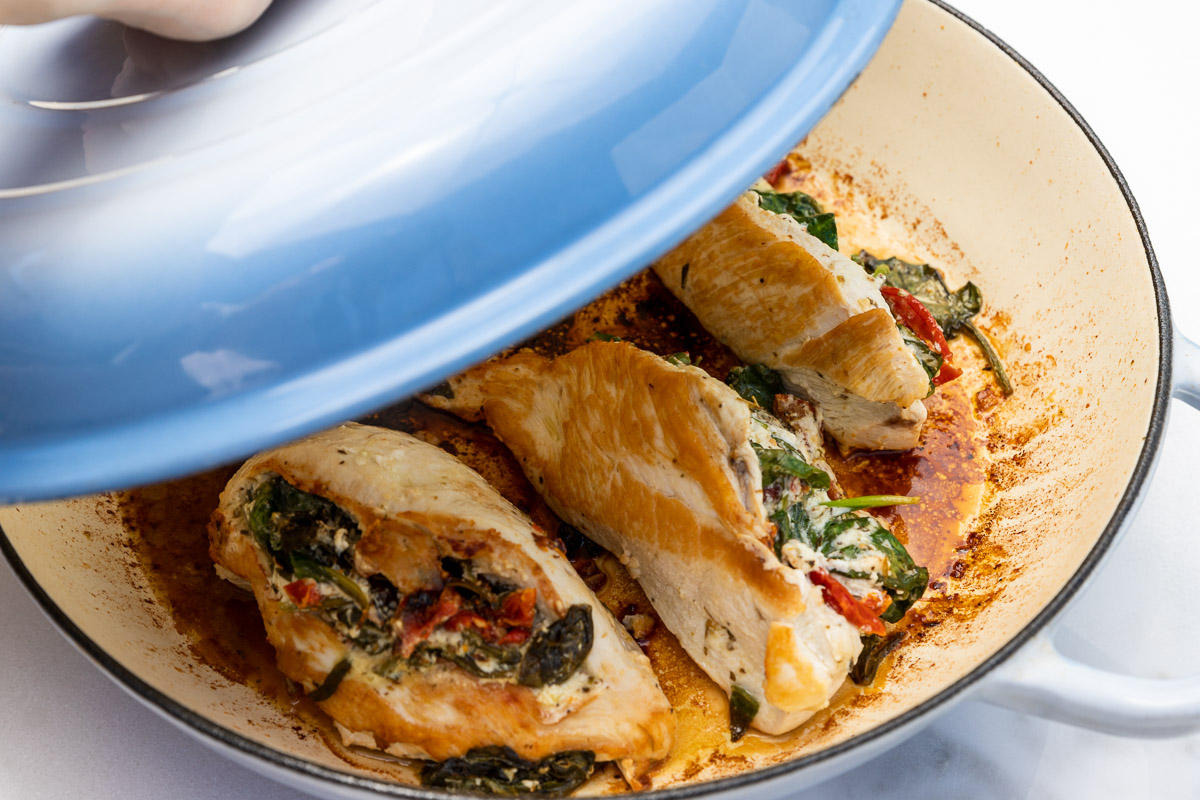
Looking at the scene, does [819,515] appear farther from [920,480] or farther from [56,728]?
[56,728]

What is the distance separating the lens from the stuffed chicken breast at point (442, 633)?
156 cm

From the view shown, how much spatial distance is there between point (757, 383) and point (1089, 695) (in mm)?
883

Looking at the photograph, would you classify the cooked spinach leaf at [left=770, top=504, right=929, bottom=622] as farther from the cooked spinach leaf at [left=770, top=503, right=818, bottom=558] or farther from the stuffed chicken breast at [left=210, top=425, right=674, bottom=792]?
the stuffed chicken breast at [left=210, top=425, right=674, bottom=792]

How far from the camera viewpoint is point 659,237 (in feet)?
3.77

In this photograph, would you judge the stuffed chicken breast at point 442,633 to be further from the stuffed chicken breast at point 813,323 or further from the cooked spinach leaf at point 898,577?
the stuffed chicken breast at point 813,323

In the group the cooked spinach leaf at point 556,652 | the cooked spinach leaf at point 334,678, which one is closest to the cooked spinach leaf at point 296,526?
the cooked spinach leaf at point 334,678

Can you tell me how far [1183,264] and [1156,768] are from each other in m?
1.49

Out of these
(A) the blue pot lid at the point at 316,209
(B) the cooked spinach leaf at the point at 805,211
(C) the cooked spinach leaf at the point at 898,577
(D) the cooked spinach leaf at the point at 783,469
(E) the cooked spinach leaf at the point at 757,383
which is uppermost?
(A) the blue pot lid at the point at 316,209

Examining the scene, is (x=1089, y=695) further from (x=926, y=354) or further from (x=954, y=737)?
(x=926, y=354)

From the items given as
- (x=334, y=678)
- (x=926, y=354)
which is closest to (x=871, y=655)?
(x=926, y=354)

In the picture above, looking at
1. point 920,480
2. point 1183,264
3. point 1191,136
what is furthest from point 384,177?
point 1191,136

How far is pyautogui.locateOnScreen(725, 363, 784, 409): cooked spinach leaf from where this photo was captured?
203 cm

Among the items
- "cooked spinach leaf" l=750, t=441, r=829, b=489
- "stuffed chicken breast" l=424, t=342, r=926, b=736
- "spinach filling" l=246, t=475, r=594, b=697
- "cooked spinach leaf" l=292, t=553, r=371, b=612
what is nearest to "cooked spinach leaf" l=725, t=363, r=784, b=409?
"stuffed chicken breast" l=424, t=342, r=926, b=736

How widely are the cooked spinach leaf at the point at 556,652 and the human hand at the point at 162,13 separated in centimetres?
96
